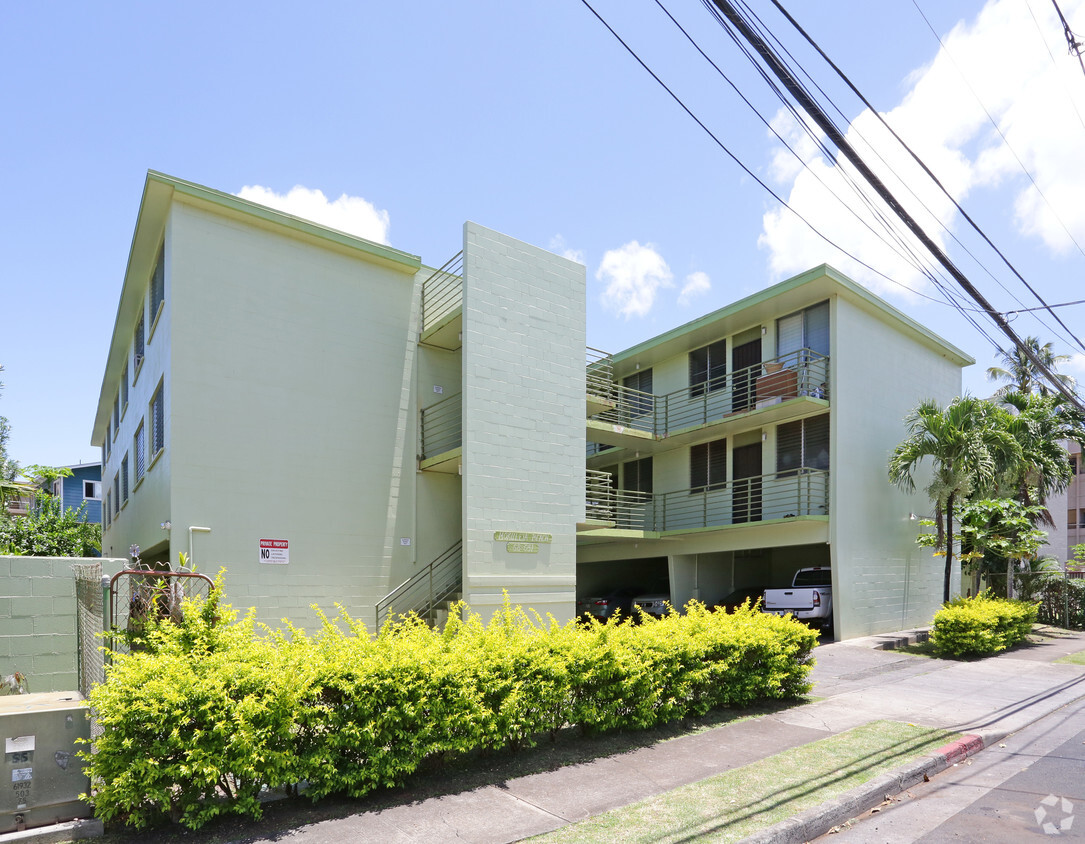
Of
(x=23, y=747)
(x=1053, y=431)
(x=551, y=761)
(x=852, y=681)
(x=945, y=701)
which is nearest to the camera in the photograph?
(x=23, y=747)

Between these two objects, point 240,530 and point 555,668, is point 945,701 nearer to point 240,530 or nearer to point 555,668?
point 555,668

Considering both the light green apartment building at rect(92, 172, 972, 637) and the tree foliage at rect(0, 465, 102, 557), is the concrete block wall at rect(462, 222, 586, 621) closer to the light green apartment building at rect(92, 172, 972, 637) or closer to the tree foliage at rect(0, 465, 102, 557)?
the light green apartment building at rect(92, 172, 972, 637)

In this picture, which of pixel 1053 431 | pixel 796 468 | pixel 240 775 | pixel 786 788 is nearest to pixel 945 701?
pixel 786 788

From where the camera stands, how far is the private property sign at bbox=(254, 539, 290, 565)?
13609mm

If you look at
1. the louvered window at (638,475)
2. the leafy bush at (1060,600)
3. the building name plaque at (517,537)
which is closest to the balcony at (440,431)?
the building name plaque at (517,537)

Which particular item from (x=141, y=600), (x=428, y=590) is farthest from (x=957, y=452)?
(x=141, y=600)

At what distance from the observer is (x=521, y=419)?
49.2ft

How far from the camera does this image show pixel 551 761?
736 centimetres

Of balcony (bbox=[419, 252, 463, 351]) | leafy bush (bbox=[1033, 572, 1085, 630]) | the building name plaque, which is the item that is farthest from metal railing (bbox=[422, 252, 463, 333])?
leafy bush (bbox=[1033, 572, 1085, 630])

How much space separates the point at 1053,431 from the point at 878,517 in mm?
7056

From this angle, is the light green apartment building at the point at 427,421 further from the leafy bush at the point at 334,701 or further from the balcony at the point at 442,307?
the leafy bush at the point at 334,701

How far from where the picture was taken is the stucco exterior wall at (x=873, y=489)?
59.5ft

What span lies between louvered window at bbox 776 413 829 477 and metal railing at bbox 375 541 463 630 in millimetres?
8425

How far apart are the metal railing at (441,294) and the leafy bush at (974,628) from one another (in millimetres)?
12090
